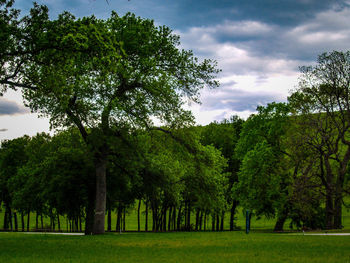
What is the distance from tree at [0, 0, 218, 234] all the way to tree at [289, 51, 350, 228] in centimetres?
1299

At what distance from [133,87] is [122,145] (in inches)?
167

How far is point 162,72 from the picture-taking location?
29.1 metres

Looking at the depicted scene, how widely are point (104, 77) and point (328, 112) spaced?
77.6ft

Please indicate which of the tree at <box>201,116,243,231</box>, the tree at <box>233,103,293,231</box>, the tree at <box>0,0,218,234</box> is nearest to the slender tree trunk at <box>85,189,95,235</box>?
the tree at <box>0,0,218,234</box>

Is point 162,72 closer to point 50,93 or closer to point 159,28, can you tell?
point 159,28

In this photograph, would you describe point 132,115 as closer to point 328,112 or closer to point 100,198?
point 100,198

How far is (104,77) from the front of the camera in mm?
25391

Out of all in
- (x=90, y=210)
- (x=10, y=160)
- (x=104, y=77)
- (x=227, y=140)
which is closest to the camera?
(x=104, y=77)

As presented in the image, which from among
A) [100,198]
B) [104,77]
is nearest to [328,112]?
[100,198]

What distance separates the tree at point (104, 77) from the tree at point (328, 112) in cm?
1299

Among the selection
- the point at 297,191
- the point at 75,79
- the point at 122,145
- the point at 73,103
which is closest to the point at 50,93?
the point at 75,79

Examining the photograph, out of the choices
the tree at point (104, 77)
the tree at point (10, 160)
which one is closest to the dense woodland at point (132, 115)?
the tree at point (104, 77)

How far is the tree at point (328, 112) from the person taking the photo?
127ft

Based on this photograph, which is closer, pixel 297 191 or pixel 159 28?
pixel 159 28
